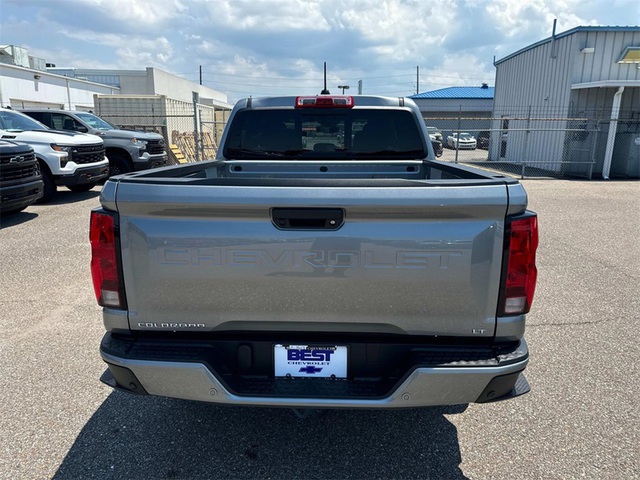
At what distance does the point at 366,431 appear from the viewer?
288 centimetres

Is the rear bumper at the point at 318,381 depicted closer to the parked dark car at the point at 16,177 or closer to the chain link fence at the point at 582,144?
the parked dark car at the point at 16,177

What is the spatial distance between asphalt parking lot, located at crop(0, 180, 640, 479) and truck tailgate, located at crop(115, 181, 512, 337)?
98 cm

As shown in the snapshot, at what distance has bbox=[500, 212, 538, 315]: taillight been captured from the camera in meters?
2.07

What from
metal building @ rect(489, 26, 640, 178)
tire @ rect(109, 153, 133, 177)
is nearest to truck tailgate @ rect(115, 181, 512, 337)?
tire @ rect(109, 153, 133, 177)

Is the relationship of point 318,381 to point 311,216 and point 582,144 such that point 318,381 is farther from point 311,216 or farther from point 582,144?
point 582,144

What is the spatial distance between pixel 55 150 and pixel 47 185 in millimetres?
874

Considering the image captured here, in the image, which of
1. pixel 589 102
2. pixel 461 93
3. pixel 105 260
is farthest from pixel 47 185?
pixel 461 93

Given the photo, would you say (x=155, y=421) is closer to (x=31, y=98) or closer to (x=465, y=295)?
(x=465, y=295)

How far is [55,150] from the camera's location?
10.2m

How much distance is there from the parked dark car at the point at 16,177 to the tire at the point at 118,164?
4.85 m

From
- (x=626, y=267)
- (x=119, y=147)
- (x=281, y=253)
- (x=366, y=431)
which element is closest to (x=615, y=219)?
(x=626, y=267)

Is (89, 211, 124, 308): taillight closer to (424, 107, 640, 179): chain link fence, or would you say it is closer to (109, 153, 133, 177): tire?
(109, 153, 133, 177): tire

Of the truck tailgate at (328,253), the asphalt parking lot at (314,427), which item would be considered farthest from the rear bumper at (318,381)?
the asphalt parking lot at (314,427)

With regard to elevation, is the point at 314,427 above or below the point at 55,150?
below
